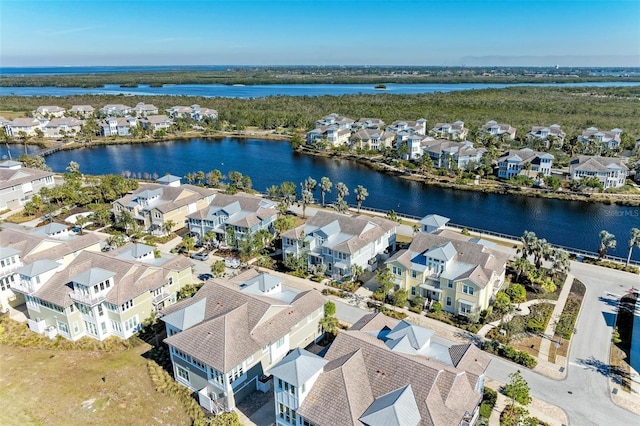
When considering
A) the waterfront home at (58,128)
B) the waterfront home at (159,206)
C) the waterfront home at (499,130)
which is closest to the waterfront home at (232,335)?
the waterfront home at (159,206)

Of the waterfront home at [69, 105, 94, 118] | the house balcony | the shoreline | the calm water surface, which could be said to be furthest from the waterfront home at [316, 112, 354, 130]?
the house balcony

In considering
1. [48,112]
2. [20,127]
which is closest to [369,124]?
[20,127]

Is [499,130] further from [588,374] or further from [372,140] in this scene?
[588,374]

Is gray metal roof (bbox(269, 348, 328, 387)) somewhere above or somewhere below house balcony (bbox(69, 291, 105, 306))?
above

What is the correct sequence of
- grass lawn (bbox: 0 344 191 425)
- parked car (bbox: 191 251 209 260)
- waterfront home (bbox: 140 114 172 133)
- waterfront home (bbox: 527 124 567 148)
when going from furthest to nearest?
1. waterfront home (bbox: 140 114 172 133)
2. waterfront home (bbox: 527 124 567 148)
3. parked car (bbox: 191 251 209 260)
4. grass lawn (bbox: 0 344 191 425)

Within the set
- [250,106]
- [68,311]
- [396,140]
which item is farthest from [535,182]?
[250,106]

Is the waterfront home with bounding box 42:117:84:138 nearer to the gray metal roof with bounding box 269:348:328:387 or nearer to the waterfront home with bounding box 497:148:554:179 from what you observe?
the waterfront home with bounding box 497:148:554:179
